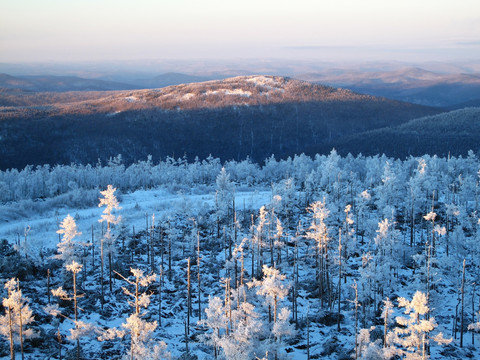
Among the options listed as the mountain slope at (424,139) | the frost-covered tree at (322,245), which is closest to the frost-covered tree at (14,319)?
the frost-covered tree at (322,245)

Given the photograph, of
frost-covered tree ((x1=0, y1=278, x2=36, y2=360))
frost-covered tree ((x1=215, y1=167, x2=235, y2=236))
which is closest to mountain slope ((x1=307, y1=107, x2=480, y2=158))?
frost-covered tree ((x1=215, y1=167, x2=235, y2=236))

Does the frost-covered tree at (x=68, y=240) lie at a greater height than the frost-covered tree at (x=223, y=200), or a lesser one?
greater

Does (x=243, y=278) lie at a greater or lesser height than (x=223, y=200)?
lesser

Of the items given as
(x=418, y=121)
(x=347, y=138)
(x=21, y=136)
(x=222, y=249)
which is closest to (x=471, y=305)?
(x=222, y=249)

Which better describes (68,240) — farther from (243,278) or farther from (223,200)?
(223,200)

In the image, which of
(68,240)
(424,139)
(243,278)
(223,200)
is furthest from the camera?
(424,139)

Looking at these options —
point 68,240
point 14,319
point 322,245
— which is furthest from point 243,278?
point 14,319

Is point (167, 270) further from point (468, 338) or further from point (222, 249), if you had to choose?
point (468, 338)

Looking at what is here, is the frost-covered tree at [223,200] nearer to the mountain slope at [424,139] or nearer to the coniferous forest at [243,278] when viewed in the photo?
the coniferous forest at [243,278]

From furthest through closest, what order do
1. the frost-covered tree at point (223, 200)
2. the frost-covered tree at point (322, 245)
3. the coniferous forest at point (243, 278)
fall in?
the frost-covered tree at point (223, 200) < the frost-covered tree at point (322, 245) < the coniferous forest at point (243, 278)
